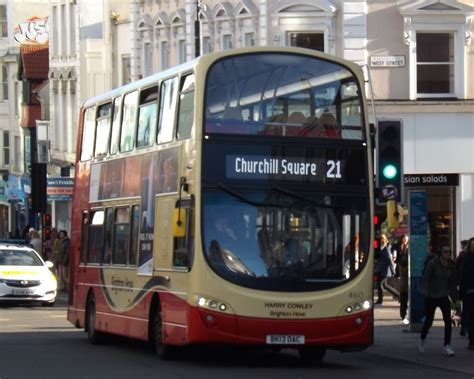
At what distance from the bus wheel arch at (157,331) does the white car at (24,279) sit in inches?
605

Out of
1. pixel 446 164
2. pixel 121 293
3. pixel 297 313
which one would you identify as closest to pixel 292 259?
pixel 297 313

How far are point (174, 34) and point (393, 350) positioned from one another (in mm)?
23249

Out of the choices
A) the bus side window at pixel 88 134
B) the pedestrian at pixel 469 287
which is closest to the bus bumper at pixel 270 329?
the pedestrian at pixel 469 287

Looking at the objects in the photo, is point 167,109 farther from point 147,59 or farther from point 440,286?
point 147,59

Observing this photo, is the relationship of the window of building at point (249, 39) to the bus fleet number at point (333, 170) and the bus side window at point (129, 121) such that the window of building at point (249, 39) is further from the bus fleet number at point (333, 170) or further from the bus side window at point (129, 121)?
the bus fleet number at point (333, 170)

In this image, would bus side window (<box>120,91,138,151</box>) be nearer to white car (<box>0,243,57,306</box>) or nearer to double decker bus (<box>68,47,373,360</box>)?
double decker bus (<box>68,47,373,360</box>)

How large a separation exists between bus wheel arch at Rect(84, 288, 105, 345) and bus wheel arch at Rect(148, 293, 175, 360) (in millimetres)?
3363

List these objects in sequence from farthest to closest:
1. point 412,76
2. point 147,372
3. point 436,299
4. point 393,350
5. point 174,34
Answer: point 174,34, point 412,76, point 393,350, point 436,299, point 147,372

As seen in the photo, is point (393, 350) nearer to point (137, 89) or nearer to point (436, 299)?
point (436, 299)

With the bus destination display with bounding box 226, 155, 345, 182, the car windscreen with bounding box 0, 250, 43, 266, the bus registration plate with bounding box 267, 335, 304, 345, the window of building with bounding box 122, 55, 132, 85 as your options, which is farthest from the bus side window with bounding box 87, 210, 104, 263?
the window of building with bounding box 122, 55, 132, 85

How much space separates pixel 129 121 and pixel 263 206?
4189 mm

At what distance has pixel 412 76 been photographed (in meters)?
38.2

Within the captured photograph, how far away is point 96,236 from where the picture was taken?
24172mm

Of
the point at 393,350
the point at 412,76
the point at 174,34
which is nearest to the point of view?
the point at 393,350
